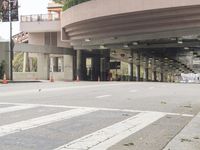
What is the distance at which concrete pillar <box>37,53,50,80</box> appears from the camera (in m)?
65.5

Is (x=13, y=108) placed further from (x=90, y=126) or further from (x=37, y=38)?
(x=37, y=38)

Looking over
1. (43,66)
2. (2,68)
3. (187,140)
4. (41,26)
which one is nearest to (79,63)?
(43,66)

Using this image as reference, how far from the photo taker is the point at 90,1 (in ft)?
177

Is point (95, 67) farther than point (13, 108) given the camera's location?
Yes

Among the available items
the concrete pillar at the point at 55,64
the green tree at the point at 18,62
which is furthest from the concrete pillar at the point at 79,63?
the green tree at the point at 18,62

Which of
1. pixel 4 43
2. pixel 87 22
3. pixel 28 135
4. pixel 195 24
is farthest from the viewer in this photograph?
pixel 87 22

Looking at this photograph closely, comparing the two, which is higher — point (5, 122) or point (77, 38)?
point (77, 38)

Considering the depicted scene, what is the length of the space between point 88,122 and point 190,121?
97.3 inches

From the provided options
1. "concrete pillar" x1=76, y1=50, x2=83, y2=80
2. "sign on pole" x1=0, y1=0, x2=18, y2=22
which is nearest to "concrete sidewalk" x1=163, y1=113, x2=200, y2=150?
"sign on pole" x1=0, y1=0, x2=18, y2=22

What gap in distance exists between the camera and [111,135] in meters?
9.66

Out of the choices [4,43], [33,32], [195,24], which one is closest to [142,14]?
[195,24]

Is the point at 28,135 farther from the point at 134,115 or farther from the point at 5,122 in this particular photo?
the point at 134,115

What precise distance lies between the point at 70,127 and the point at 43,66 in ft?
182

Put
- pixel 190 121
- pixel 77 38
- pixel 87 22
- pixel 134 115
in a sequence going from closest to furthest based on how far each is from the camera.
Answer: pixel 190 121, pixel 134 115, pixel 87 22, pixel 77 38
